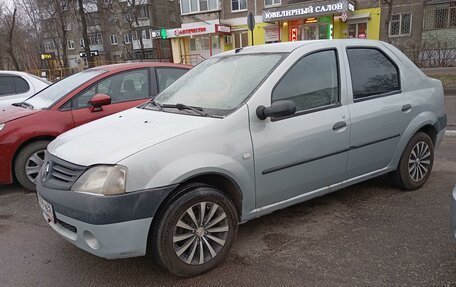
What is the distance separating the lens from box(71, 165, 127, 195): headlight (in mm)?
2512

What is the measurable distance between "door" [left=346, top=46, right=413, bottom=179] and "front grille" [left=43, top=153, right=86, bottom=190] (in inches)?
96.3

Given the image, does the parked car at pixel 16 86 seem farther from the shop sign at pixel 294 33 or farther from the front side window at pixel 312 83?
the shop sign at pixel 294 33

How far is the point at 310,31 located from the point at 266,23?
364cm

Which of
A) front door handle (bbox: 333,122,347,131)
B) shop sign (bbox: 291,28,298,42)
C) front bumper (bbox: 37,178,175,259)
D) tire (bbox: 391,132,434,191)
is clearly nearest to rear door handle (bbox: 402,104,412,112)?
tire (bbox: 391,132,434,191)

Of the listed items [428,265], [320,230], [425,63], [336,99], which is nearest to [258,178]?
[320,230]

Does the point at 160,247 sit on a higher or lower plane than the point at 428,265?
higher

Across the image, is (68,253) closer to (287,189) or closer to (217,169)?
(217,169)

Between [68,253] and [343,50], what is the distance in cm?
316

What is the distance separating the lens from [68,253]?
3.29 m

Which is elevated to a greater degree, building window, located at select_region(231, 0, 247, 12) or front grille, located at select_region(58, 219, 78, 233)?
building window, located at select_region(231, 0, 247, 12)

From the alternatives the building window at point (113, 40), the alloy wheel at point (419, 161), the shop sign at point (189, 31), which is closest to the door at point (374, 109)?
the alloy wheel at point (419, 161)

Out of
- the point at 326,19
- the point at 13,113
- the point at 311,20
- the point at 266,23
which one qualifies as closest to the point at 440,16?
the point at 326,19

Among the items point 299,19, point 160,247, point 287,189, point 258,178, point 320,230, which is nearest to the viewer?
point 160,247

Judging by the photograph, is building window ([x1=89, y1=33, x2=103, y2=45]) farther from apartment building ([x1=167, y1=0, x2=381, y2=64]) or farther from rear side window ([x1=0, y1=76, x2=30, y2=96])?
rear side window ([x1=0, y1=76, x2=30, y2=96])
